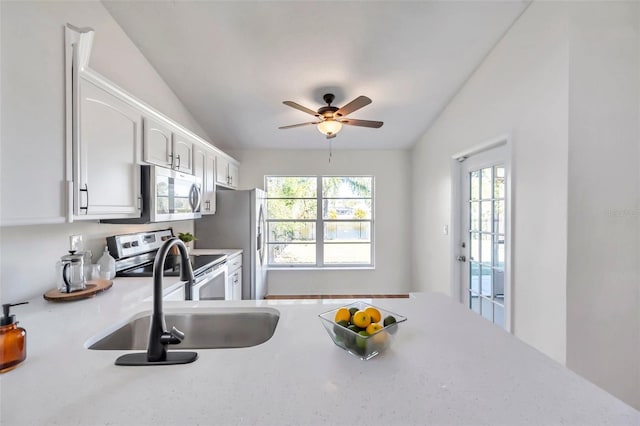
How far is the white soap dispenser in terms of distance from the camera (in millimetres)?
1872

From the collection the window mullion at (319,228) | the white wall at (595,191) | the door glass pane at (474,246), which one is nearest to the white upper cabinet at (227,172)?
the window mullion at (319,228)

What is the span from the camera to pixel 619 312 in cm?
167

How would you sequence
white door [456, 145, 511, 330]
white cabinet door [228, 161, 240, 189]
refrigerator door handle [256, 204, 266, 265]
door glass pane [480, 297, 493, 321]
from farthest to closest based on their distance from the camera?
white cabinet door [228, 161, 240, 189] → refrigerator door handle [256, 204, 266, 265] → door glass pane [480, 297, 493, 321] → white door [456, 145, 511, 330]

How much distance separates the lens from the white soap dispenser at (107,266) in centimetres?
187

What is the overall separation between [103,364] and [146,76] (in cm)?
254

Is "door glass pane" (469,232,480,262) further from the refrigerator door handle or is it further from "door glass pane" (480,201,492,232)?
the refrigerator door handle

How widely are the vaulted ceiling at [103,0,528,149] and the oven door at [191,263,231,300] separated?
1.82 metres

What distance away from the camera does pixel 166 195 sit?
2145 mm

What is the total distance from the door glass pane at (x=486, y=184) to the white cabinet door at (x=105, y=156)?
2.90 meters

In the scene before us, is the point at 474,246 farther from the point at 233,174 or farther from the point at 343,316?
the point at 233,174

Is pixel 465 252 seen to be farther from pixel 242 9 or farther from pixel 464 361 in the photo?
pixel 242 9

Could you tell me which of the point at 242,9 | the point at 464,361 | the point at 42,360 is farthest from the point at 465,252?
the point at 42,360

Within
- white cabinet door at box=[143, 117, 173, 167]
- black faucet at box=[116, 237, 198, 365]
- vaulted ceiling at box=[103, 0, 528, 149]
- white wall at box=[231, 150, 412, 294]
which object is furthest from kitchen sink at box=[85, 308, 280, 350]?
white wall at box=[231, 150, 412, 294]

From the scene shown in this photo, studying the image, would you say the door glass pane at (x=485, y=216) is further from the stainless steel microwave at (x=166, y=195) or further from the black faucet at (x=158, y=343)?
the stainless steel microwave at (x=166, y=195)
